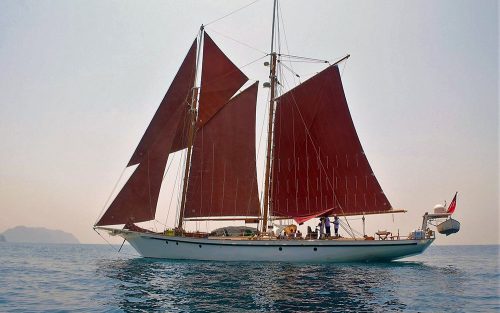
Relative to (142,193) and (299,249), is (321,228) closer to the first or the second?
(299,249)

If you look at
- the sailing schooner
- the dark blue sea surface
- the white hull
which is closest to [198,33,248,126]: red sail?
the sailing schooner

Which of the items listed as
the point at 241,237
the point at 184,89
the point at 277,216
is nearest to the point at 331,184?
the point at 277,216

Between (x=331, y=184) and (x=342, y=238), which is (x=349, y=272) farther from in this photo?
(x=331, y=184)

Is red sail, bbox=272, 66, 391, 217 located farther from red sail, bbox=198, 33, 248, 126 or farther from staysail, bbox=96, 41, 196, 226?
staysail, bbox=96, 41, 196, 226

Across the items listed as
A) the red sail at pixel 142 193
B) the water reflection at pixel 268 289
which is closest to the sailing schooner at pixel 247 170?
the red sail at pixel 142 193

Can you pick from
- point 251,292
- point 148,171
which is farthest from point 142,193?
point 251,292

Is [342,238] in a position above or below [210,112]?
below

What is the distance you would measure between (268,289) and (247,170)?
68.0 feet

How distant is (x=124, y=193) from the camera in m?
39.1

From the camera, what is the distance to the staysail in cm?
3916

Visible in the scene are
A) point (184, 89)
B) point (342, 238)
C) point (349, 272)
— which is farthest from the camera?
point (184, 89)

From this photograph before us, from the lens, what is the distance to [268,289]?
20922 mm

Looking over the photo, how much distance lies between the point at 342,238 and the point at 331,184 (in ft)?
17.8

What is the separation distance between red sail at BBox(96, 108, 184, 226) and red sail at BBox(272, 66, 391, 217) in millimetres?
11552
